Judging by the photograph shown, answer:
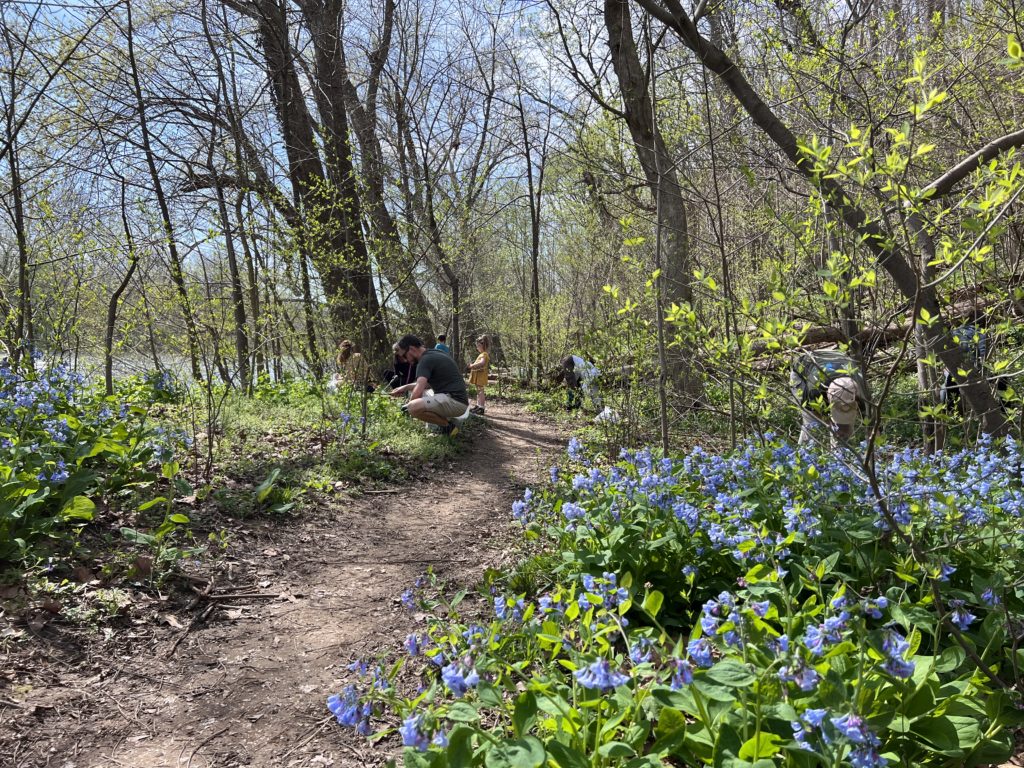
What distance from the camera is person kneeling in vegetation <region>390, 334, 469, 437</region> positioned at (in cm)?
673

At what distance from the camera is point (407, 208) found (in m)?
11.1

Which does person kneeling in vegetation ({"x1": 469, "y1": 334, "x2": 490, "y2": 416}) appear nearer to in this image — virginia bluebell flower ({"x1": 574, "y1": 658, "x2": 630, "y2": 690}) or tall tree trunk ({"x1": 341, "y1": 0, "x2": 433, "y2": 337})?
tall tree trunk ({"x1": 341, "y1": 0, "x2": 433, "y2": 337})

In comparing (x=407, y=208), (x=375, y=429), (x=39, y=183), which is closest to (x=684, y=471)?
(x=375, y=429)

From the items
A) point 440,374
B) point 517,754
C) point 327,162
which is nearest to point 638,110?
point 440,374

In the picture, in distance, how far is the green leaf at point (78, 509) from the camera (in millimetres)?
3082

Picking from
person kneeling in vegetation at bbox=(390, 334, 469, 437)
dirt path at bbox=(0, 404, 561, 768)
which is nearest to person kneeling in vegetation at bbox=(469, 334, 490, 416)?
person kneeling in vegetation at bbox=(390, 334, 469, 437)

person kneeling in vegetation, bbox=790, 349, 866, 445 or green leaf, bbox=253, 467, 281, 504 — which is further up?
person kneeling in vegetation, bbox=790, 349, 866, 445

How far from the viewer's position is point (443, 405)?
675 centimetres

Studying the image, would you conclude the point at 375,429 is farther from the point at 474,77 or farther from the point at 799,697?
the point at 474,77

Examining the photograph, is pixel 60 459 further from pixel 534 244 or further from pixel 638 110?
pixel 534 244

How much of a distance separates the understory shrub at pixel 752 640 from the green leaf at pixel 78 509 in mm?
1778

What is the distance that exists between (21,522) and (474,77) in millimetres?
11767

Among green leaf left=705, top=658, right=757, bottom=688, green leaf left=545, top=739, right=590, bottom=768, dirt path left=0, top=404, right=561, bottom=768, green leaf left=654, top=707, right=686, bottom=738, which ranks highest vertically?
green leaf left=705, top=658, right=757, bottom=688

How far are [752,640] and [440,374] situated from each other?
18.2 feet
